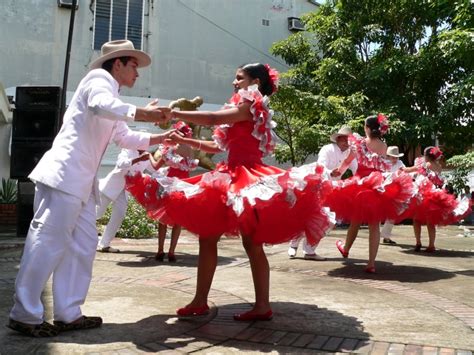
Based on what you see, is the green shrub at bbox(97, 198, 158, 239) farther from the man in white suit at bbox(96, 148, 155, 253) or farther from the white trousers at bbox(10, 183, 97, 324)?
A: the white trousers at bbox(10, 183, 97, 324)

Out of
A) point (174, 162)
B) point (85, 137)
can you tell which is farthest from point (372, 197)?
point (85, 137)

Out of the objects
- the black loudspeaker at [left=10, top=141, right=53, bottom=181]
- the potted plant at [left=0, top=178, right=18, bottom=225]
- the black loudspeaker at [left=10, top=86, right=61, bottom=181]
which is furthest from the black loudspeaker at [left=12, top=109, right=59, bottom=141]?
the potted plant at [left=0, top=178, right=18, bottom=225]

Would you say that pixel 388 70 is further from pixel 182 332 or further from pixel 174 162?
pixel 182 332

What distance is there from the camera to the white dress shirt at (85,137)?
3.38 m

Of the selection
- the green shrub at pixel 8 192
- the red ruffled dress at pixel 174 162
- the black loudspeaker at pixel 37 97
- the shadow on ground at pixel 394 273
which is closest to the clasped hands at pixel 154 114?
the red ruffled dress at pixel 174 162

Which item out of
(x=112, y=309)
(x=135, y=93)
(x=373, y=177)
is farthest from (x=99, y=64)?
(x=135, y=93)

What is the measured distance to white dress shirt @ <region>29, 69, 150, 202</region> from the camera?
11.1 ft

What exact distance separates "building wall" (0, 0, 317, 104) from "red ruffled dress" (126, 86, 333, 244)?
57.2 feet

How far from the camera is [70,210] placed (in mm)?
3418

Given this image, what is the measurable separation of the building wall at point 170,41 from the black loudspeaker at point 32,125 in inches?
395

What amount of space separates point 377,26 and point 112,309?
738 inches

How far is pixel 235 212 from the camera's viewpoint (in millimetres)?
3367

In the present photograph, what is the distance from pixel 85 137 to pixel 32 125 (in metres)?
7.15

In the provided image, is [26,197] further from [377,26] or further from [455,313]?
[377,26]
